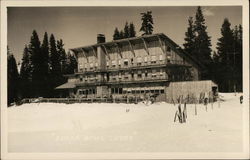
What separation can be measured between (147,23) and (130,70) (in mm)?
3405

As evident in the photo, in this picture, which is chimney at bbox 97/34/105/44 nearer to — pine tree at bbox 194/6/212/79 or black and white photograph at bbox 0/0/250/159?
black and white photograph at bbox 0/0/250/159

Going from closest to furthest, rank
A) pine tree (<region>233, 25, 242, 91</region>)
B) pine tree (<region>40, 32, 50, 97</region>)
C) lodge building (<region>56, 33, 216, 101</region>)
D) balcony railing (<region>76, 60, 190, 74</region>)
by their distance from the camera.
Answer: pine tree (<region>233, 25, 242, 91</region>) → pine tree (<region>40, 32, 50, 97</region>) → lodge building (<region>56, 33, 216, 101</region>) → balcony railing (<region>76, 60, 190, 74</region>)

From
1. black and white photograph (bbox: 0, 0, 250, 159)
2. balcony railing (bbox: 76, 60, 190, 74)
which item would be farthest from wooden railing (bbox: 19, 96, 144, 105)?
balcony railing (bbox: 76, 60, 190, 74)

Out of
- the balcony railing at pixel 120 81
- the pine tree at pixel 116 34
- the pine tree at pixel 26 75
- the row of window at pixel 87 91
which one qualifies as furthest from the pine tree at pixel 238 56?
the pine tree at pixel 26 75

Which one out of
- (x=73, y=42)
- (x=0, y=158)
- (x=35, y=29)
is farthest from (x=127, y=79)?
(x=0, y=158)

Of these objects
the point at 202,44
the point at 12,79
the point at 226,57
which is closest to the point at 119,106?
the point at 202,44

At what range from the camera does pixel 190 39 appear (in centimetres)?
775

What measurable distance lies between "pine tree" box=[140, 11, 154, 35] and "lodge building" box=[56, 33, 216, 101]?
908 millimetres

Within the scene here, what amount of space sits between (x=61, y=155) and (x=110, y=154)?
1.08 m

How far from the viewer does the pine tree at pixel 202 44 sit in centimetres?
689

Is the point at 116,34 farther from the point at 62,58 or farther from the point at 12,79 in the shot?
the point at 12,79

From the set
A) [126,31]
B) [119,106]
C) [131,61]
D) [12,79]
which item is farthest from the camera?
[131,61]

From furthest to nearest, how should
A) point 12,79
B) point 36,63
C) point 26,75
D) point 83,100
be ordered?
point 83,100
point 36,63
point 26,75
point 12,79

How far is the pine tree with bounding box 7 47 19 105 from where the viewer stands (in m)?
6.66
